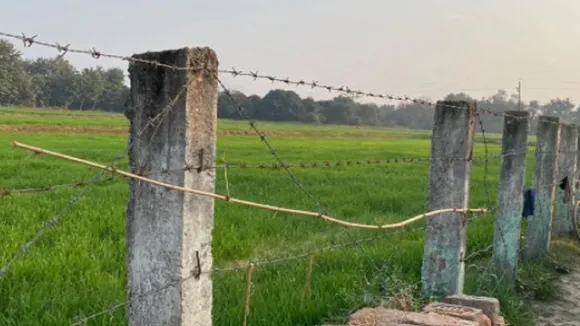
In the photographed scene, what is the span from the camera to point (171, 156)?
1.87m

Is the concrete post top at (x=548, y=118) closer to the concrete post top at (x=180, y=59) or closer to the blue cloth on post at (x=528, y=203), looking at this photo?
the blue cloth on post at (x=528, y=203)

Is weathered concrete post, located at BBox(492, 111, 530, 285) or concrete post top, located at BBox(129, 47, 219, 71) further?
weathered concrete post, located at BBox(492, 111, 530, 285)

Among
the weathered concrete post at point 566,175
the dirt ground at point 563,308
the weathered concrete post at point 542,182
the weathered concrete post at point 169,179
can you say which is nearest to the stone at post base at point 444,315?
the dirt ground at point 563,308

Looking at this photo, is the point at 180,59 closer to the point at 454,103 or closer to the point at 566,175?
the point at 454,103

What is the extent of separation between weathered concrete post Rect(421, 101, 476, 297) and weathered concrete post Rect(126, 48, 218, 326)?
2.23 metres

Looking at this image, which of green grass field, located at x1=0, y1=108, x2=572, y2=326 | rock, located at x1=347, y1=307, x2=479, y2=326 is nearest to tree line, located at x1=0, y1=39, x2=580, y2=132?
green grass field, located at x1=0, y1=108, x2=572, y2=326

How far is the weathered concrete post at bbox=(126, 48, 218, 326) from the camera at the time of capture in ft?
6.11

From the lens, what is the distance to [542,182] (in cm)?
Result: 615

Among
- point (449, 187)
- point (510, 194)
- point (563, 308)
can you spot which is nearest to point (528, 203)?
point (510, 194)

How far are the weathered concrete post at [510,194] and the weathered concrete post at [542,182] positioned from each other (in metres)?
1.04

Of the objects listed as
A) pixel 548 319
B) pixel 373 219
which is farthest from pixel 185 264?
pixel 373 219

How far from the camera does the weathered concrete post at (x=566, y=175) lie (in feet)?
23.0

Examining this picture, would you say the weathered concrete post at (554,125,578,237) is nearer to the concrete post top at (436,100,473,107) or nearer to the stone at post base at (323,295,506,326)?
the concrete post top at (436,100,473,107)

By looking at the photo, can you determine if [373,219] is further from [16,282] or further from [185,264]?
[185,264]
